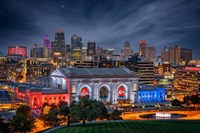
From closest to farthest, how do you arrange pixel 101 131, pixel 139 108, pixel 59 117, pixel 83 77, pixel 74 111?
pixel 101 131 → pixel 74 111 → pixel 59 117 → pixel 139 108 → pixel 83 77

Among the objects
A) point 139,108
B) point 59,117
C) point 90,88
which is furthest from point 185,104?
point 59,117

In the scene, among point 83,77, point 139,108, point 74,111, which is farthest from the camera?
point 83,77

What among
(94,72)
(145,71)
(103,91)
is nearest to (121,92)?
(103,91)

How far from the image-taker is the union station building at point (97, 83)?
116 m

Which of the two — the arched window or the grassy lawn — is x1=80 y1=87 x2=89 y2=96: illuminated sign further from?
the grassy lawn

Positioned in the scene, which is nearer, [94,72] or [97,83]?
Result: [97,83]

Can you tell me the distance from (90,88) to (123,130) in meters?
61.8

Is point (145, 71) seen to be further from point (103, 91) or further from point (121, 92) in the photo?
point (103, 91)

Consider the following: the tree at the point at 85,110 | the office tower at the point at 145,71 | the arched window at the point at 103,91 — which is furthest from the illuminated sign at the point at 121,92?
the office tower at the point at 145,71

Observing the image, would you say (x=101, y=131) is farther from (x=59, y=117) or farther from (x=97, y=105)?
(x=59, y=117)

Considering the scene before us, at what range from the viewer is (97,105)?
212 ft

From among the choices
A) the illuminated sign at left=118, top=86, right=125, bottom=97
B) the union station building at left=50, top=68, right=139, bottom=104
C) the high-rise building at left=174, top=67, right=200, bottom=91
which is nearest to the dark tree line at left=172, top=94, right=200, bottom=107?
the union station building at left=50, top=68, right=139, bottom=104

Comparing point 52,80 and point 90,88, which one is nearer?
point 90,88

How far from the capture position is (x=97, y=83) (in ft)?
398
